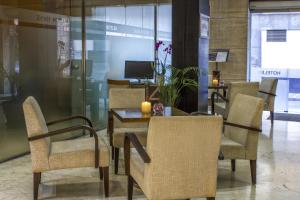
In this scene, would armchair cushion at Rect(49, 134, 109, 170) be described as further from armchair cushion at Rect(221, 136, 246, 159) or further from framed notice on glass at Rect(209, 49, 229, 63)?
framed notice on glass at Rect(209, 49, 229, 63)

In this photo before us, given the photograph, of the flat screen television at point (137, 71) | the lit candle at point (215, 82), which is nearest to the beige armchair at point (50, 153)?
the flat screen television at point (137, 71)

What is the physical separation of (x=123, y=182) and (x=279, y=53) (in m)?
7.35

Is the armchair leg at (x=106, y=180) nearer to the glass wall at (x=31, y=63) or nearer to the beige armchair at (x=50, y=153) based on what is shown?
the beige armchair at (x=50, y=153)

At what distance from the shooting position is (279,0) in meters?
10.4

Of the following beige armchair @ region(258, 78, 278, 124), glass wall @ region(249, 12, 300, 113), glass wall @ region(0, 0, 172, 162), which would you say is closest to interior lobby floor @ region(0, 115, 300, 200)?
glass wall @ region(0, 0, 172, 162)

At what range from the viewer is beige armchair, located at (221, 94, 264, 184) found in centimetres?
456

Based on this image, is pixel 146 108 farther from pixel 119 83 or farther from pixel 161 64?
pixel 119 83

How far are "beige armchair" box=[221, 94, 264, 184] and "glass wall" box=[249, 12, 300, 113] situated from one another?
256 inches

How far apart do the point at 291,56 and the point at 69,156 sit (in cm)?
806

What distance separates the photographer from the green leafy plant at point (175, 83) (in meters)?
5.38

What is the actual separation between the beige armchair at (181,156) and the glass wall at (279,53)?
7.85 meters

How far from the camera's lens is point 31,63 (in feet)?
19.8

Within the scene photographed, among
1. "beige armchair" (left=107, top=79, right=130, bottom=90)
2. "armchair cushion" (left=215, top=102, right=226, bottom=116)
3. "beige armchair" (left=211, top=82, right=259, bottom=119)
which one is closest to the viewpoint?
"beige armchair" (left=211, top=82, right=259, bottom=119)

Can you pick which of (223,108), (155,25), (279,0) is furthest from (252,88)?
(279,0)
